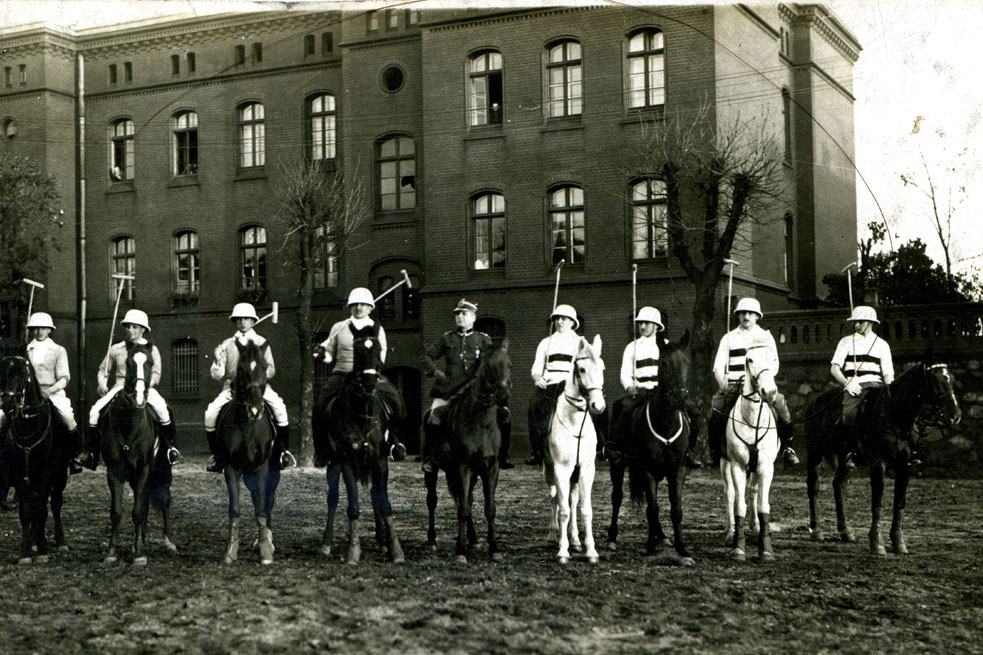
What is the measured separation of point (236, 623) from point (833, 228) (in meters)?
32.1

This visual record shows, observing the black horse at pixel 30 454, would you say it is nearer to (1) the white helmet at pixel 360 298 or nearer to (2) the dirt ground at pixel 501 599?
(2) the dirt ground at pixel 501 599

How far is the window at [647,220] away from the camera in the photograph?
29.8m

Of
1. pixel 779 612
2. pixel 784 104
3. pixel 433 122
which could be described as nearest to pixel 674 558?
pixel 779 612

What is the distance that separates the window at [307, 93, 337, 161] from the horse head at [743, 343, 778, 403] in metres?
25.4

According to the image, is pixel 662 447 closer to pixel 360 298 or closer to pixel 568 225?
pixel 360 298

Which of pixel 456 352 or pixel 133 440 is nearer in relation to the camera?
pixel 133 440

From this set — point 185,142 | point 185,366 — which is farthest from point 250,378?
point 185,142

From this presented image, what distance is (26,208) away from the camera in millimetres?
29922

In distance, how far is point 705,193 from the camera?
2638 cm

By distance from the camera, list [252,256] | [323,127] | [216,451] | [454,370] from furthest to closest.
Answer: [252,256]
[323,127]
[454,370]
[216,451]

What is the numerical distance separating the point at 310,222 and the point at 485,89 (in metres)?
6.77

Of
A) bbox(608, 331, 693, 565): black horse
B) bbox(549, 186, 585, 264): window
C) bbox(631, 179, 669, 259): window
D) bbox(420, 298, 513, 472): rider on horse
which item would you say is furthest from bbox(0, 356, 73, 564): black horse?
bbox(549, 186, 585, 264): window

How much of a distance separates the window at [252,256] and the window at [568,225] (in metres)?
10.4

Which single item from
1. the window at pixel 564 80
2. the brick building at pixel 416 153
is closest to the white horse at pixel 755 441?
the brick building at pixel 416 153
